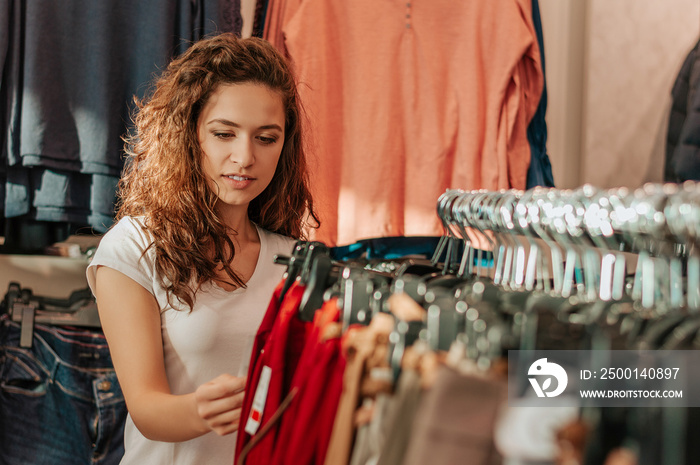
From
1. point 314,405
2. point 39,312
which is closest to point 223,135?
point 314,405

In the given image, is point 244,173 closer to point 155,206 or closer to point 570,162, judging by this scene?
point 155,206

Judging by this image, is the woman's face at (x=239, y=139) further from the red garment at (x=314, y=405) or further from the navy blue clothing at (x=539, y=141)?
the navy blue clothing at (x=539, y=141)

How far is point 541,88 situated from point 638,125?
1.10ft

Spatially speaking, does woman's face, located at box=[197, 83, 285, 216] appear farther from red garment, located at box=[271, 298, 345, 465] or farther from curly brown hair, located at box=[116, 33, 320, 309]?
red garment, located at box=[271, 298, 345, 465]

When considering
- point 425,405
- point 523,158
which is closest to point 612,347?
point 425,405

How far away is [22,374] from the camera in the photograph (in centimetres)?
146

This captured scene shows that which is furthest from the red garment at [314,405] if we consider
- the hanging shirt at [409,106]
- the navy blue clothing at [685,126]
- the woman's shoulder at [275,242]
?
the navy blue clothing at [685,126]

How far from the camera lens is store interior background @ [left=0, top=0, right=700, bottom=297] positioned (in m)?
1.69

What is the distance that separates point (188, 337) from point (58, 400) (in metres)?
0.61

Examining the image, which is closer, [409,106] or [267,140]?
[267,140]

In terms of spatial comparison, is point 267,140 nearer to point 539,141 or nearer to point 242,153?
point 242,153

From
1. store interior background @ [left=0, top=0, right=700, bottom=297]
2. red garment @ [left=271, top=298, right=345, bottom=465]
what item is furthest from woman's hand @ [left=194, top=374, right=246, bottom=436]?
store interior background @ [left=0, top=0, right=700, bottom=297]

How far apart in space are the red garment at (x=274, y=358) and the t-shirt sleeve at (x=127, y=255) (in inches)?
15.7

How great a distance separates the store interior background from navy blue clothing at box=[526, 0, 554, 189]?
0.29 metres
